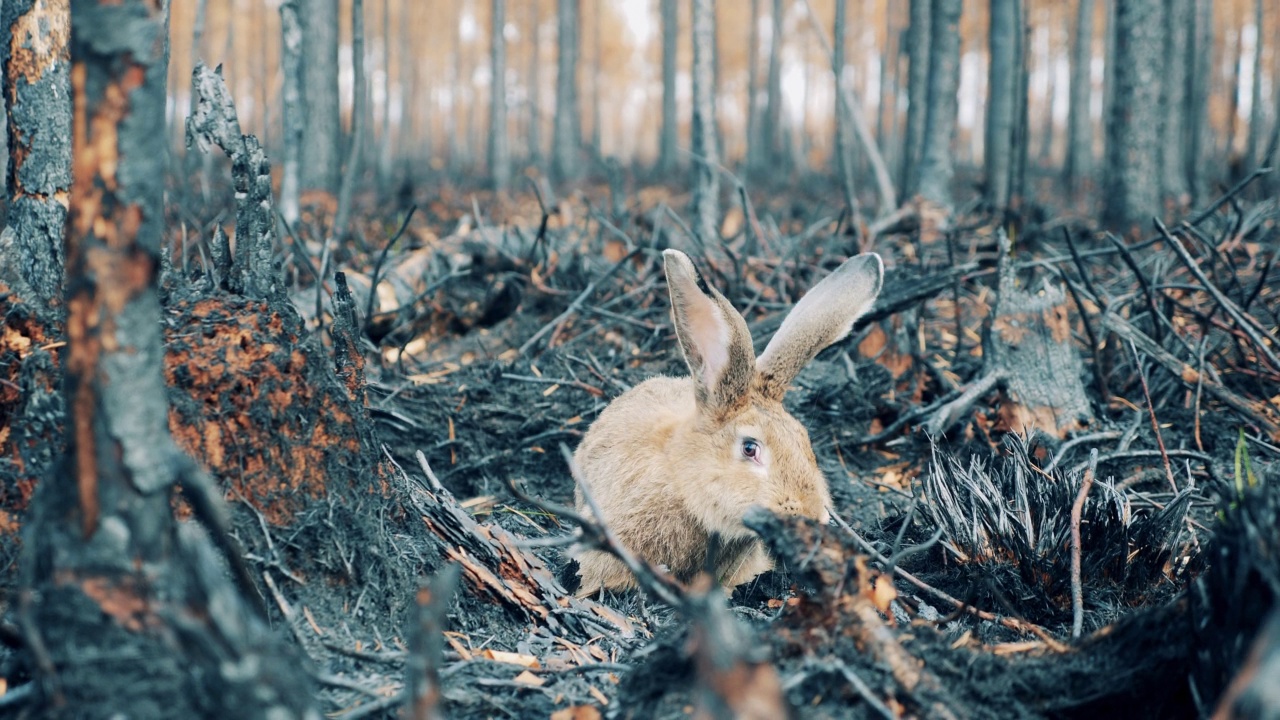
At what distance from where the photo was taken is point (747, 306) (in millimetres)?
5227

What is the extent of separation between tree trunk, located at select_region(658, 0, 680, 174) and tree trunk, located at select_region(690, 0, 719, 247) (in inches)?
516

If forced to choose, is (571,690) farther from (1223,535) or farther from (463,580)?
(1223,535)

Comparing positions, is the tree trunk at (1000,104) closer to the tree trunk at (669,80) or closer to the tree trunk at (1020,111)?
the tree trunk at (1020,111)

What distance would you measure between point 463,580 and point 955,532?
62.2 inches

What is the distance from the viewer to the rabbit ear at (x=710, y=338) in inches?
127

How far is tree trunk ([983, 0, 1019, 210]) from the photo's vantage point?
10211 mm

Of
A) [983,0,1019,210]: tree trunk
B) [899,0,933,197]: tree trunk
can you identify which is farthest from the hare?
[899,0,933,197]: tree trunk

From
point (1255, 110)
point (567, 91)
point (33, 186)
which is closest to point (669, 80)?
point (567, 91)

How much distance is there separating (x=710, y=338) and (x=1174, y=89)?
13.5 metres

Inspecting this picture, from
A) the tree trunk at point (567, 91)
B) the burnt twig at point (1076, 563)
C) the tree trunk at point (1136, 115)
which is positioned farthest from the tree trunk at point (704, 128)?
the tree trunk at point (567, 91)

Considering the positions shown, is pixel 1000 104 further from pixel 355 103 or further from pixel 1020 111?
pixel 355 103

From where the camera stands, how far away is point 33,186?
2.85 metres

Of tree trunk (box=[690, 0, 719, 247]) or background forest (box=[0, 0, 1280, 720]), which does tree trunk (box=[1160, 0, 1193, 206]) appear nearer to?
tree trunk (box=[690, 0, 719, 247])

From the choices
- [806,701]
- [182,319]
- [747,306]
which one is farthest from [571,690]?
[747,306]
